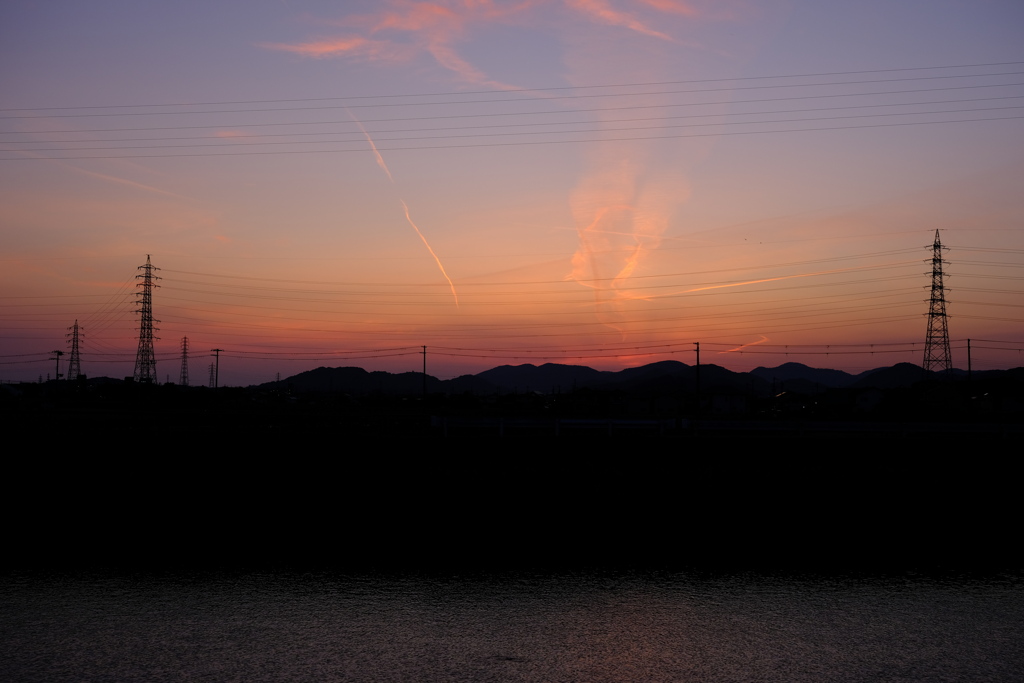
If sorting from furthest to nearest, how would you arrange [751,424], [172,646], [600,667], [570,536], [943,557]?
[751,424] < [570,536] < [943,557] < [172,646] < [600,667]

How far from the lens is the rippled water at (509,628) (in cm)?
1939

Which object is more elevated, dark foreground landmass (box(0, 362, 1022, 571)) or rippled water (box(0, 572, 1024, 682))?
dark foreground landmass (box(0, 362, 1022, 571))

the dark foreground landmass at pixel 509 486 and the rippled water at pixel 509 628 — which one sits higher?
the dark foreground landmass at pixel 509 486

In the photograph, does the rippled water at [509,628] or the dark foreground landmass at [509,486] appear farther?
the dark foreground landmass at [509,486]

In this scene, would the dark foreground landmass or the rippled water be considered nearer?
the rippled water

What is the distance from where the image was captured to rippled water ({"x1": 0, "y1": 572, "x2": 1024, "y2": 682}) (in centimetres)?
1939

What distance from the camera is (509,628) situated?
22516 millimetres

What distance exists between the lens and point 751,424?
59.0 metres

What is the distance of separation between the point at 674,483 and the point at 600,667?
2409 cm

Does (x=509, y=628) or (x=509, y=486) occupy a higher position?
(x=509, y=486)

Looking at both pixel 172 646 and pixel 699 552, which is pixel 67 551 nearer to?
pixel 172 646

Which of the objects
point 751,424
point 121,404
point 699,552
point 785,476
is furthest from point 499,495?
point 121,404

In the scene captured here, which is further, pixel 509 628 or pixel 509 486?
pixel 509 486

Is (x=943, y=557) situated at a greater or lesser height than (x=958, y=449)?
lesser
